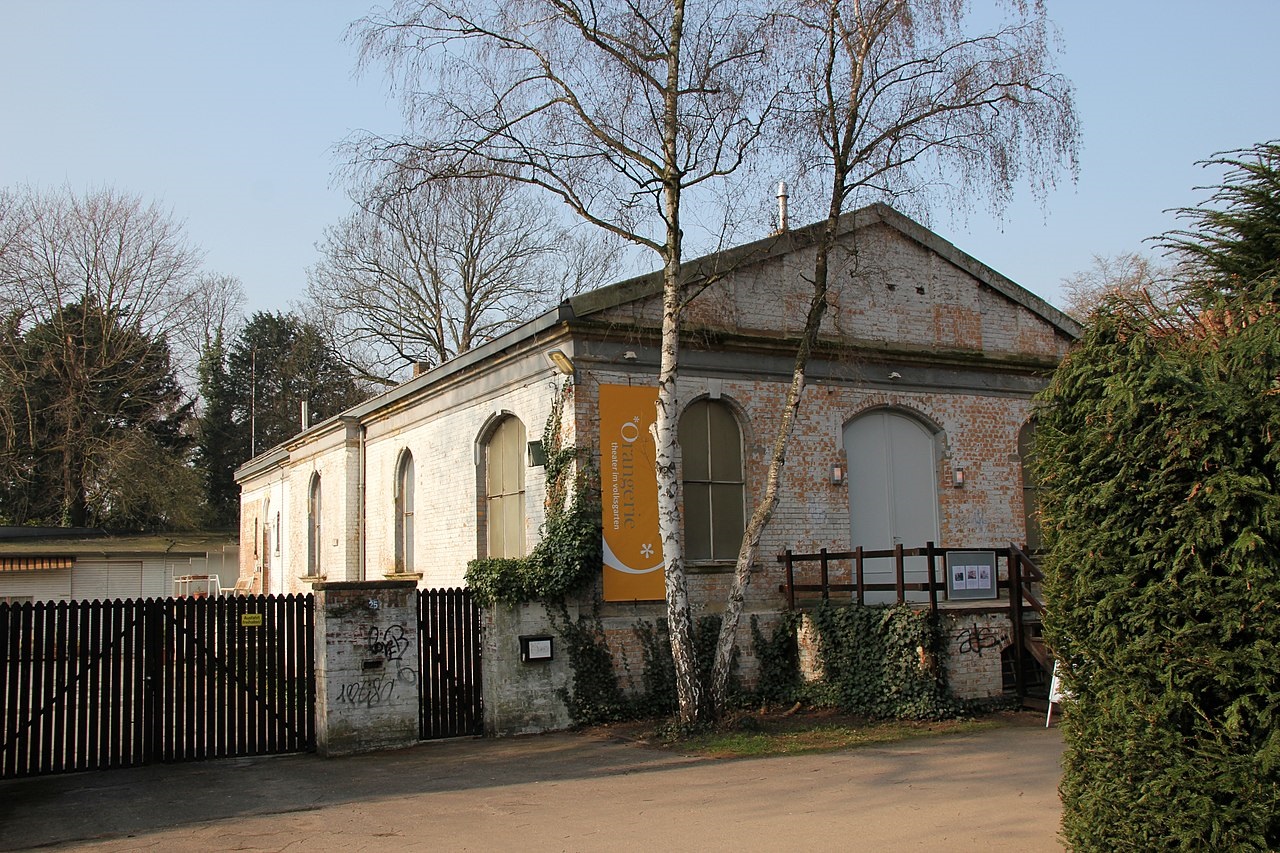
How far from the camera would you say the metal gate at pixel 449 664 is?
1342 centimetres

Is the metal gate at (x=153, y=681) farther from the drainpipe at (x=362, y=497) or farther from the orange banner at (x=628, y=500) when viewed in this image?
the drainpipe at (x=362, y=497)

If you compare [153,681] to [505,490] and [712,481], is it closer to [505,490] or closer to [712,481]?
[505,490]

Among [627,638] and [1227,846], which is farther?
[627,638]

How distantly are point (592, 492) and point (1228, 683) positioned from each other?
384 inches

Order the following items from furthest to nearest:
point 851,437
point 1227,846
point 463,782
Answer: point 851,437
point 463,782
point 1227,846

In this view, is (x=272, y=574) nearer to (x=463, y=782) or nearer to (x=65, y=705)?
(x=65, y=705)

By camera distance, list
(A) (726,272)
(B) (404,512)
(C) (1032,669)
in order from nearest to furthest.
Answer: (A) (726,272), (C) (1032,669), (B) (404,512)

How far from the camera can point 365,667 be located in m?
12.7

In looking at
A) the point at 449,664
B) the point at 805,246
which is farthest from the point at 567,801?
the point at 805,246

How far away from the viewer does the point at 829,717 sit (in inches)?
549

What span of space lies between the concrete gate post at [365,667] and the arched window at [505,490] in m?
3.88

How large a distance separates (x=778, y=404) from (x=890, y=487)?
2.44 meters

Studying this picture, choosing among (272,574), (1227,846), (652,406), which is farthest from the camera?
(272,574)

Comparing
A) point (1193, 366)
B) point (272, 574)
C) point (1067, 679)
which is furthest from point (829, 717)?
point (272, 574)
